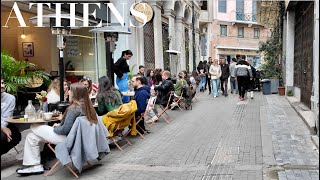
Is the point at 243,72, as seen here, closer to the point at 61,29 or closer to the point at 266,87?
the point at 266,87

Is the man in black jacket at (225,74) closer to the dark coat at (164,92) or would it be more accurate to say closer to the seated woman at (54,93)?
the dark coat at (164,92)

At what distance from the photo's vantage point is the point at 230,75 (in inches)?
754

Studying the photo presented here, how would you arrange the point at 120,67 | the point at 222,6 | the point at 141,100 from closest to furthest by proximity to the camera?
the point at 141,100
the point at 120,67
the point at 222,6

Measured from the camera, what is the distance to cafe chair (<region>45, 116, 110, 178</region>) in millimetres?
5672

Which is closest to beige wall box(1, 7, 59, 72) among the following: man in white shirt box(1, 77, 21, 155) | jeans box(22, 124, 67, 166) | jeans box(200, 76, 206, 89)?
jeans box(200, 76, 206, 89)

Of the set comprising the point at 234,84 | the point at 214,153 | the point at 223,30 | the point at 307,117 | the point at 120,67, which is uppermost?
the point at 223,30

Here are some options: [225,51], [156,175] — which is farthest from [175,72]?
[225,51]

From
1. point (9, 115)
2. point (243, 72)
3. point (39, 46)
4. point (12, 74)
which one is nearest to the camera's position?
point (9, 115)

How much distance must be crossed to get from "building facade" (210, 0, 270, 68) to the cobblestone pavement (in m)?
34.1

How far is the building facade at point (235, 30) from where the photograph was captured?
1746 inches

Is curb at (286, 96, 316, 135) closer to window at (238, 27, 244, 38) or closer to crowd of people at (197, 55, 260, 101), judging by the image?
crowd of people at (197, 55, 260, 101)

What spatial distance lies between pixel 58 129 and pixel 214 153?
8.98ft

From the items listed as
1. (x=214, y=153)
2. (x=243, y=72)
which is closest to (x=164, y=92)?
(x=243, y=72)

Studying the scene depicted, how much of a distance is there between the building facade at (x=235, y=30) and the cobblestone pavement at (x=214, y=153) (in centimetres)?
3410
